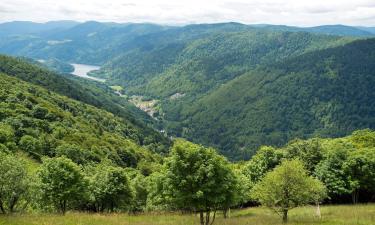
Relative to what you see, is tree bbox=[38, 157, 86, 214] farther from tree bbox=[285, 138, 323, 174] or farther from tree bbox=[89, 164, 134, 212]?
tree bbox=[285, 138, 323, 174]

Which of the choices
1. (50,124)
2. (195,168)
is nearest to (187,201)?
(195,168)

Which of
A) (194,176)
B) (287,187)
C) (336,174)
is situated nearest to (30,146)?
(336,174)

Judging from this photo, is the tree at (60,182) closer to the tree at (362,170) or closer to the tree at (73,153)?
the tree at (362,170)

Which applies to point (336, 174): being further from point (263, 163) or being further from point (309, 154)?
point (263, 163)

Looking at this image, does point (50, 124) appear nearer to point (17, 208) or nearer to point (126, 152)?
point (126, 152)

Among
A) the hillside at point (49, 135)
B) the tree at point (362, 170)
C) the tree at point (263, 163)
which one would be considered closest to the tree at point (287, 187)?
the tree at point (362, 170)

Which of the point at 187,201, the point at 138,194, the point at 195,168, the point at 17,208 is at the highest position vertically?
the point at 195,168

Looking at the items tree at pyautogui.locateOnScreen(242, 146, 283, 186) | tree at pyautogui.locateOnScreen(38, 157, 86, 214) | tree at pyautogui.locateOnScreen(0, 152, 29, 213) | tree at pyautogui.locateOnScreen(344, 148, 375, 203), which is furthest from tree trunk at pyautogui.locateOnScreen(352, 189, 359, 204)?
tree at pyautogui.locateOnScreen(0, 152, 29, 213)
